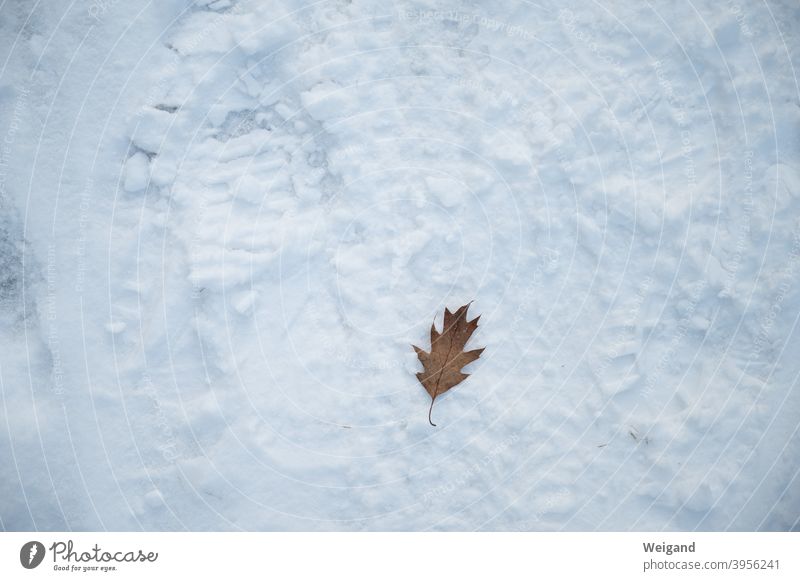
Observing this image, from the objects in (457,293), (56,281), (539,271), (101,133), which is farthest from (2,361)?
(539,271)

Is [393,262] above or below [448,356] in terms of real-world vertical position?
above
